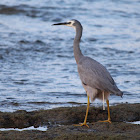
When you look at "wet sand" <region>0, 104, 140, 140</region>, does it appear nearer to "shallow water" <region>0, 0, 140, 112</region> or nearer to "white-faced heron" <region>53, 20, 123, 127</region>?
"white-faced heron" <region>53, 20, 123, 127</region>

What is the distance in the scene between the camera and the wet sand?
5547 millimetres

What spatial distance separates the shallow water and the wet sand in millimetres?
922

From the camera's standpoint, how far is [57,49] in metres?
13.6

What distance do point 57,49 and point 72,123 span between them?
22.9 feet

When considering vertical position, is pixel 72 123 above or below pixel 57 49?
above

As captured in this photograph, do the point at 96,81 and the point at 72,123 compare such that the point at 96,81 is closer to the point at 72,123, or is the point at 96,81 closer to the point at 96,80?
the point at 96,80

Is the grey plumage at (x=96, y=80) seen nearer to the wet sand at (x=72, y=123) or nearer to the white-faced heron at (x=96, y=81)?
the white-faced heron at (x=96, y=81)

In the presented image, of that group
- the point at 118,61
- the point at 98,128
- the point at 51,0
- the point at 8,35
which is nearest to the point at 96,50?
the point at 118,61

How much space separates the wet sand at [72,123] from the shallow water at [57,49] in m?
0.92

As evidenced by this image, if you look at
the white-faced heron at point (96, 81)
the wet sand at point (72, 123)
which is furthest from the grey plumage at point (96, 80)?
the wet sand at point (72, 123)

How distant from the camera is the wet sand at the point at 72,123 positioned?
555cm

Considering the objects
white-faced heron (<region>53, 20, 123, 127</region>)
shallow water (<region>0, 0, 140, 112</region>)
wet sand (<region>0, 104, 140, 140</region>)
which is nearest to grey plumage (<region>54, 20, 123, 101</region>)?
white-faced heron (<region>53, 20, 123, 127</region>)

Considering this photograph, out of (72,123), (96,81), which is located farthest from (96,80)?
(72,123)

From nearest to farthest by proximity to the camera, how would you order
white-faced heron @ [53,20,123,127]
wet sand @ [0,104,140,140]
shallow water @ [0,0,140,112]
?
wet sand @ [0,104,140,140] → white-faced heron @ [53,20,123,127] → shallow water @ [0,0,140,112]
